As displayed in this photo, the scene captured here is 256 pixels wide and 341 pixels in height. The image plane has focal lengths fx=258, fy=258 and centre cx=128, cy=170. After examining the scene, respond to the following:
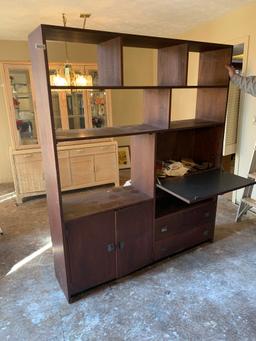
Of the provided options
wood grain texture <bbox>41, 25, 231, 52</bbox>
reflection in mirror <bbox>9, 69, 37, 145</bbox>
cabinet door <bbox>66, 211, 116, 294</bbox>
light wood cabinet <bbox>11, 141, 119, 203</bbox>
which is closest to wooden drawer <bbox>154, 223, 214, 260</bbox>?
cabinet door <bbox>66, 211, 116, 294</bbox>

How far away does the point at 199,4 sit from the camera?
279 cm

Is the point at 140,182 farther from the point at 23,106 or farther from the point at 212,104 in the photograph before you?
the point at 23,106

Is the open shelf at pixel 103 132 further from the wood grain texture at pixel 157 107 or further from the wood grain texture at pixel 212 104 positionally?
the wood grain texture at pixel 212 104

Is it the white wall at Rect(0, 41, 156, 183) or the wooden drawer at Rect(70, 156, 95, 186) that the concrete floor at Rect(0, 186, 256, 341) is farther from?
the white wall at Rect(0, 41, 156, 183)

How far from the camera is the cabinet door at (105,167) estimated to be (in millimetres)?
4111

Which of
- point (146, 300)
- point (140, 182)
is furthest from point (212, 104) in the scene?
point (146, 300)

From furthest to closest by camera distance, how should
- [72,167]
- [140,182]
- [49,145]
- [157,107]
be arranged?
[72,167]
[140,182]
[157,107]
[49,145]

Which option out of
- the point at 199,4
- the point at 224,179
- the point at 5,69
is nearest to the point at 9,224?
the point at 5,69

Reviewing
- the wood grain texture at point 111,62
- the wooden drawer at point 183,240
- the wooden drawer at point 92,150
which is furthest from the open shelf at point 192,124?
the wooden drawer at point 92,150

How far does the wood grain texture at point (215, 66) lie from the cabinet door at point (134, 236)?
1335mm

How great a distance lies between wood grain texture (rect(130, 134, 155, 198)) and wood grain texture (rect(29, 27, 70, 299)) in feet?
2.62

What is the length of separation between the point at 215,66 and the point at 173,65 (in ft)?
1.81

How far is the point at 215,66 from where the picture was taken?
2.44 meters

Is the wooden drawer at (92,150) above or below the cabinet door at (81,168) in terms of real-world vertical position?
above
